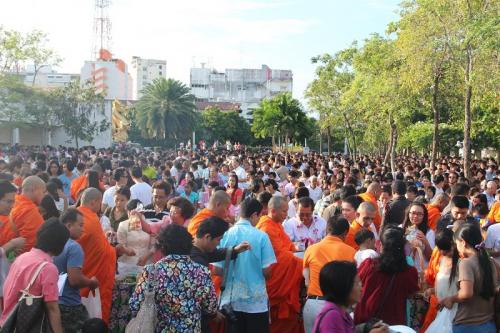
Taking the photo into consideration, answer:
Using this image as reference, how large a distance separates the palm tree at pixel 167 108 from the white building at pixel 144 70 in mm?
113224

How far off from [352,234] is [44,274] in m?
3.81

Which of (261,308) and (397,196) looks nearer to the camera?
(261,308)

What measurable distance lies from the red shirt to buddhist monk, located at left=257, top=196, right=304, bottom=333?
1.46 meters

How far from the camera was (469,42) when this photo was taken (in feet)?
59.8

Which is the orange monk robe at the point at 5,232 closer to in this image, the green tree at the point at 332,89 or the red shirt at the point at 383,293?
the red shirt at the point at 383,293

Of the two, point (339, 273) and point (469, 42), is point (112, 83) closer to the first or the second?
point (469, 42)

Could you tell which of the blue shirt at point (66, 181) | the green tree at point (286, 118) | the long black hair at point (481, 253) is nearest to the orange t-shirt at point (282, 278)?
the long black hair at point (481, 253)

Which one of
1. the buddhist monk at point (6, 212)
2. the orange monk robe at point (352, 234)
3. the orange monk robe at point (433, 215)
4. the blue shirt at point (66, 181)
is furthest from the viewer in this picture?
the blue shirt at point (66, 181)

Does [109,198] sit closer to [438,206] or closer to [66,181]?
[66,181]

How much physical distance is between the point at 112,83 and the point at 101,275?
130m

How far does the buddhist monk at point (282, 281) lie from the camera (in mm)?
6801

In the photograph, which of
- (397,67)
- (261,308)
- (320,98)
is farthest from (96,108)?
(261,308)

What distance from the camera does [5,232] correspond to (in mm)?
6676

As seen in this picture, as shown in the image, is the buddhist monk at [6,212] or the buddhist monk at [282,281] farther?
the buddhist monk at [282,281]
